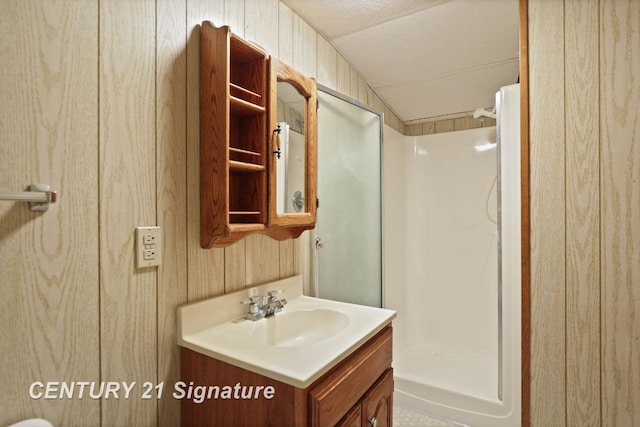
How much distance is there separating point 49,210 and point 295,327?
0.91 metres

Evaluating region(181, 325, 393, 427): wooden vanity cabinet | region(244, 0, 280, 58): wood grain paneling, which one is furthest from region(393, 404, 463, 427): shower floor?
region(244, 0, 280, 58): wood grain paneling

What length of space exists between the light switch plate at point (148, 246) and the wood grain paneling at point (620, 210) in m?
1.40

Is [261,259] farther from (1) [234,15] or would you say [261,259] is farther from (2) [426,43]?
(2) [426,43]

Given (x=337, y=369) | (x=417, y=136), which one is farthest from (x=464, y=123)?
(x=337, y=369)

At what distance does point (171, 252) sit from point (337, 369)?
629 mm

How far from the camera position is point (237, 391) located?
0.91 metres

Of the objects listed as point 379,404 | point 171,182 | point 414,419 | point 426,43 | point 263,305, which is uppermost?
point 426,43

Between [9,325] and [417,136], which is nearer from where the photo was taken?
[9,325]

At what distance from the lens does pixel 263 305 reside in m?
1.29

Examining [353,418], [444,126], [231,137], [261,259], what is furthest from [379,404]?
[444,126]

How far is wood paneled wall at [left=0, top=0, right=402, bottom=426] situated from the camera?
74 centimetres

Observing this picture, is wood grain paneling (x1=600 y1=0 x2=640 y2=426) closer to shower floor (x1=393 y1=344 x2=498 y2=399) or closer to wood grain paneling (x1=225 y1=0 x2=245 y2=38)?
shower floor (x1=393 y1=344 x2=498 y2=399)

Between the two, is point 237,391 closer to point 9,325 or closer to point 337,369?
point 337,369

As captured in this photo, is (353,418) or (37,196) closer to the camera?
(37,196)
